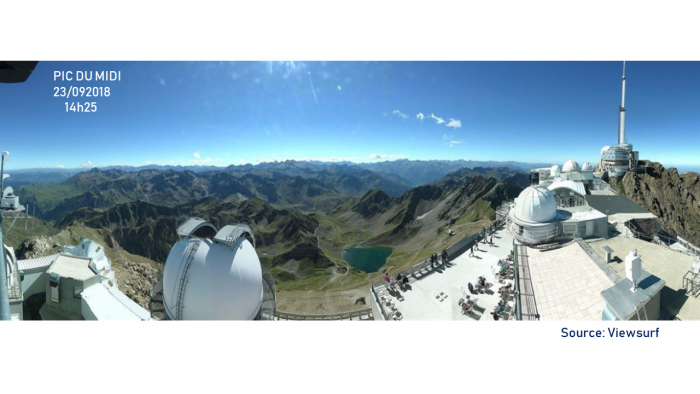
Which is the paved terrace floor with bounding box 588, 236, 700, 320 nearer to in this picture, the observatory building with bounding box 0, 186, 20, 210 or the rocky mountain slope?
the observatory building with bounding box 0, 186, 20, 210

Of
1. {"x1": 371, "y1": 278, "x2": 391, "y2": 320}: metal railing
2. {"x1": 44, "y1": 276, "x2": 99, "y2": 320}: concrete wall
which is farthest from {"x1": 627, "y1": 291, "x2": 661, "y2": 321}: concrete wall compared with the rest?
{"x1": 44, "y1": 276, "x2": 99, "y2": 320}: concrete wall

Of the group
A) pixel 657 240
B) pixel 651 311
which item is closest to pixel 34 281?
pixel 651 311

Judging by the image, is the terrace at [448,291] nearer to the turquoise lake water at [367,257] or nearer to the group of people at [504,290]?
the group of people at [504,290]

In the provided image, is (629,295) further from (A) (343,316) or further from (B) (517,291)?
(A) (343,316)

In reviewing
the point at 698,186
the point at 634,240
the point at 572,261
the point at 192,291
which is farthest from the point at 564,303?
the point at 698,186

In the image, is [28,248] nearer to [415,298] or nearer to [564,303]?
[415,298]

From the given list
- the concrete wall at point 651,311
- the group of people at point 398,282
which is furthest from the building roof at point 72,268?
the concrete wall at point 651,311
